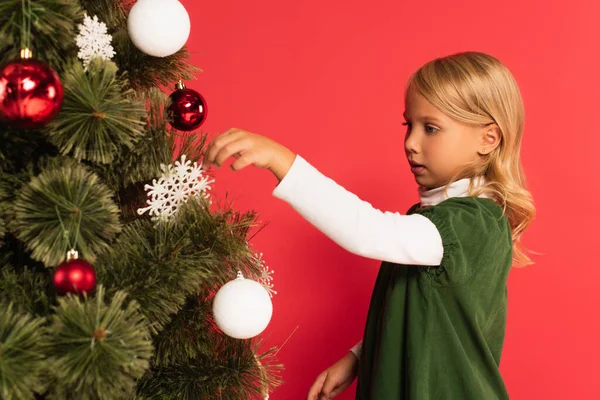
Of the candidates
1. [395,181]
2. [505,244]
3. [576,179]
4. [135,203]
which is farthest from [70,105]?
[576,179]

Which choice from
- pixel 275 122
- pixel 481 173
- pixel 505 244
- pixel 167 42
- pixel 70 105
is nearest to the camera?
pixel 70 105

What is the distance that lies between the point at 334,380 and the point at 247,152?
1.81 ft

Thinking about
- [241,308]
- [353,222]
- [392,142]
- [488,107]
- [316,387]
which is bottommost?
[316,387]

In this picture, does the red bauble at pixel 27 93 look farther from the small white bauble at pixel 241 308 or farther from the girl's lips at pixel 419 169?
the girl's lips at pixel 419 169

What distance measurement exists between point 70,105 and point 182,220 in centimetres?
18

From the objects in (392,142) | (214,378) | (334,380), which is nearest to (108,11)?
(214,378)

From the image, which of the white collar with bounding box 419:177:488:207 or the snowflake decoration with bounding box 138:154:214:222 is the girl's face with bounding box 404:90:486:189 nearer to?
the white collar with bounding box 419:177:488:207

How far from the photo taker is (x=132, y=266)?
63 centimetres

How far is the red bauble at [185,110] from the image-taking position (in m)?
0.73

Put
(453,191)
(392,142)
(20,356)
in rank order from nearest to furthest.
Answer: (20,356) < (453,191) < (392,142)

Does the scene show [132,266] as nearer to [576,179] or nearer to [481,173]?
[481,173]

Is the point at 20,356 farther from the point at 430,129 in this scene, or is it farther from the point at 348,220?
the point at 430,129

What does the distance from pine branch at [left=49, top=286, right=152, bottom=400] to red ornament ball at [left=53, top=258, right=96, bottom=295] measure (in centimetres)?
1

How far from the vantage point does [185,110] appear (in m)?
0.73
